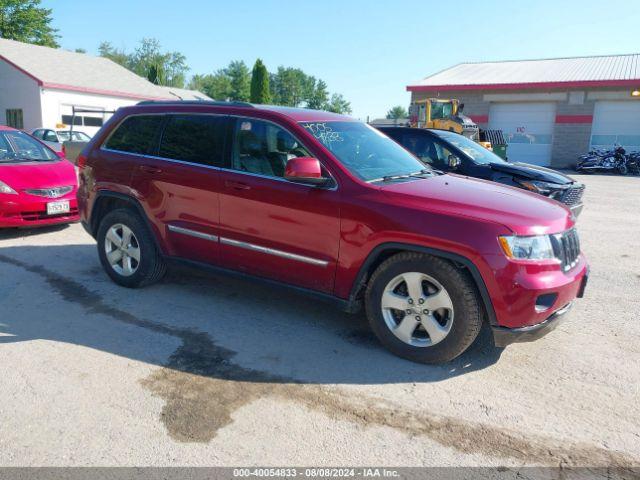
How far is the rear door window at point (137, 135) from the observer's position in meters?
5.04

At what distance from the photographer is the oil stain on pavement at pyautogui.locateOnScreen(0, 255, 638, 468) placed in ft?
9.20

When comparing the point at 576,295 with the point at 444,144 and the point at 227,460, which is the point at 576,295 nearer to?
the point at 227,460

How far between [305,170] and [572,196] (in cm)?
615

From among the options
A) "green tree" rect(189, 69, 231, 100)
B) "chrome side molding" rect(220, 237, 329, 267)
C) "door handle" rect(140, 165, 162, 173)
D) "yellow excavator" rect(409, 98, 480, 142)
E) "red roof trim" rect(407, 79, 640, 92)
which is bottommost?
"chrome side molding" rect(220, 237, 329, 267)

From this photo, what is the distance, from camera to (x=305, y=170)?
381 centimetres

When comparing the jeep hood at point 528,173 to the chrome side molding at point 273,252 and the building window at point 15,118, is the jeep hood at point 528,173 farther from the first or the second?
the building window at point 15,118

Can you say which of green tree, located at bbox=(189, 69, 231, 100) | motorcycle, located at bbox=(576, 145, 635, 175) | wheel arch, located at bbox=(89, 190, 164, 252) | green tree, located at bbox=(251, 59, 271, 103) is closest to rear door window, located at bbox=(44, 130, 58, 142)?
wheel arch, located at bbox=(89, 190, 164, 252)

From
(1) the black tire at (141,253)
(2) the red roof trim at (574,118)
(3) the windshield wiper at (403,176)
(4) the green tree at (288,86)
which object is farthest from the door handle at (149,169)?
(4) the green tree at (288,86)

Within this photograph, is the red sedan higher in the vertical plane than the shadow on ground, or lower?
higher

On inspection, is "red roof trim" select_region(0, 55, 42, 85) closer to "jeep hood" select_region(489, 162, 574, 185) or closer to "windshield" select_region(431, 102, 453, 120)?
"windshield" select_region(431, 102, 453, 120)

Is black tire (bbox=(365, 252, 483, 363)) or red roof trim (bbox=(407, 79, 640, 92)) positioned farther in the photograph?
red roof trim (bbox=(407, 79, 640, 92))

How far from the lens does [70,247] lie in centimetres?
686

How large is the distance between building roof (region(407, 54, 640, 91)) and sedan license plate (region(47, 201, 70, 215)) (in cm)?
2666

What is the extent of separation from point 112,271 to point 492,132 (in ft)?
76.4
